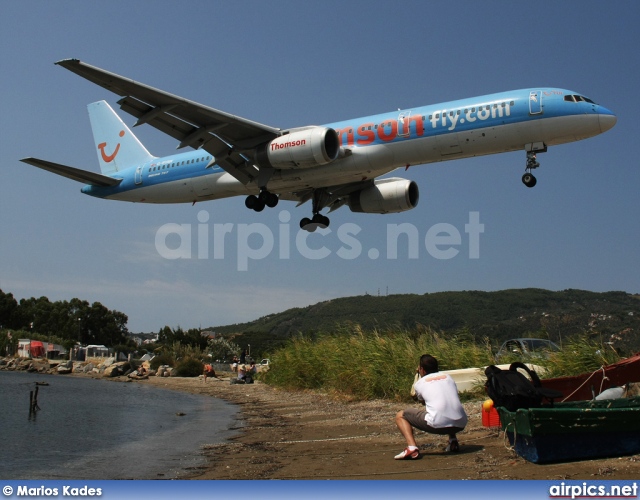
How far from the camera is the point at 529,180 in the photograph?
22.4m

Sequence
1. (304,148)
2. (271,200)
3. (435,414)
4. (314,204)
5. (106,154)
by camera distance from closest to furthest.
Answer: (435,414)
(304,148)
(271,200)
(314,204)
(106,154)

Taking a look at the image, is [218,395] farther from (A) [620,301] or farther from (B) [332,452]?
(A) [620,301]

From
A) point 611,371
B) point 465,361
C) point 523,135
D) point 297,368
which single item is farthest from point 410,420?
point 297,368

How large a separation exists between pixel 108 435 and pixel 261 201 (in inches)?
474

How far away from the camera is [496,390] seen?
910cm

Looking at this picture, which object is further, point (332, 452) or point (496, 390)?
point (332, 452)

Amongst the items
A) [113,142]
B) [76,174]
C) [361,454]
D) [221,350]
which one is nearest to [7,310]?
[221,350]

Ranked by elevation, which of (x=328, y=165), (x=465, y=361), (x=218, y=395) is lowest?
(x=218, y=395)

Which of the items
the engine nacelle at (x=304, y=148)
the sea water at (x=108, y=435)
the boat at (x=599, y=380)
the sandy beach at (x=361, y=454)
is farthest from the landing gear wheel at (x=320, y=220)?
the boat at (x=599, y=380)

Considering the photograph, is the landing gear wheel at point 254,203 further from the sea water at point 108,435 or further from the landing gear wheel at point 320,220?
the sea water at point 108,435

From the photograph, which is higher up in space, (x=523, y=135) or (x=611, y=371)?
(x=523, y=135)

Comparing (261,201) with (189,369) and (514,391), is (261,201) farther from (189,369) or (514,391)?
(189,369)

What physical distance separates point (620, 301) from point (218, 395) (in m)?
67.2

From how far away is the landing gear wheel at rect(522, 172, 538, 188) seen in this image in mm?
22391
